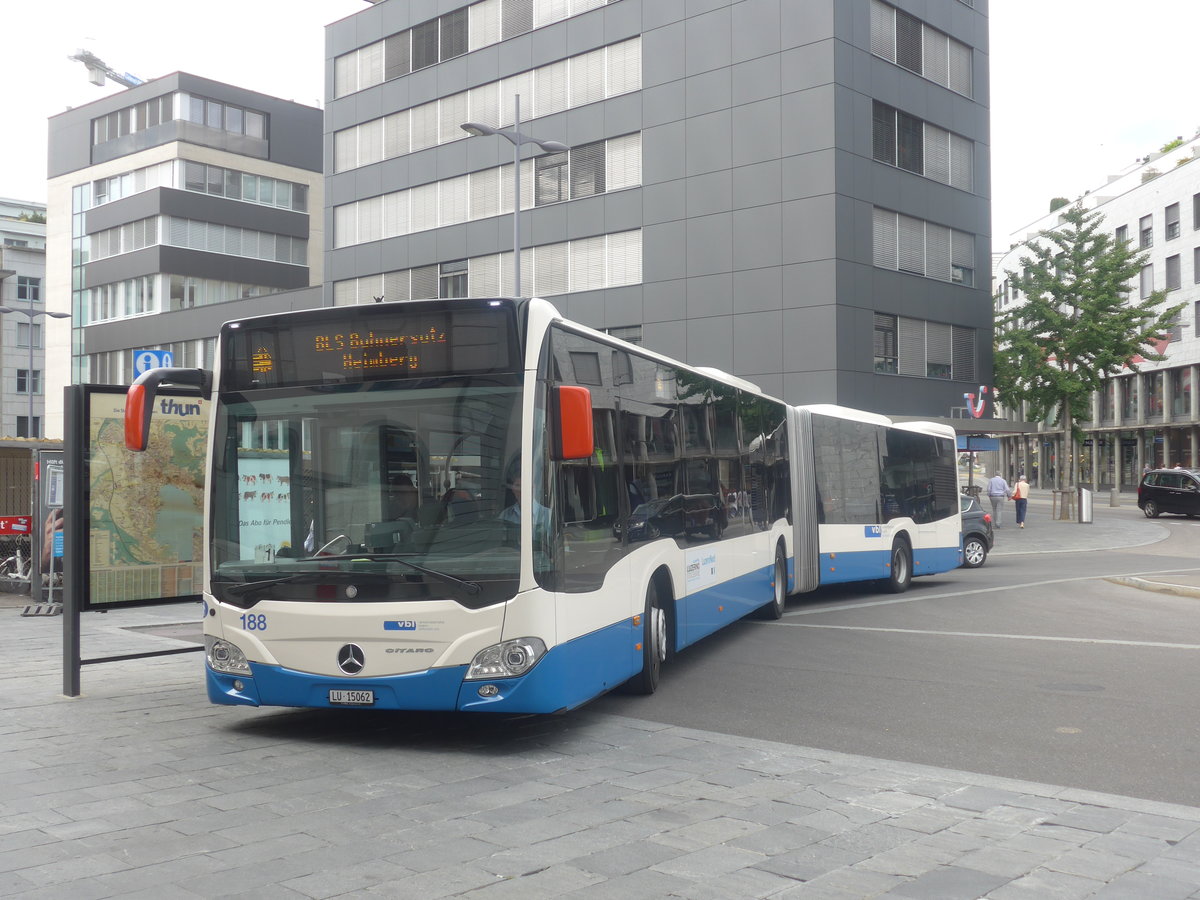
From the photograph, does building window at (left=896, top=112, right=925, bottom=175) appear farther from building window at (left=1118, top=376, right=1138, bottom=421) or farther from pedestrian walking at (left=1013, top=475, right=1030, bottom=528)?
building window at (left=1118, top=376, right=1138, bottom=421)

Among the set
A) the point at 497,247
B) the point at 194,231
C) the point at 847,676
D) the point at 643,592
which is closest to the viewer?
the point at 643,592

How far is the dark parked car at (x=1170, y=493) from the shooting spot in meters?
42.4

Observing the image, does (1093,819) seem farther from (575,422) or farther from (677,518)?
(677,518)

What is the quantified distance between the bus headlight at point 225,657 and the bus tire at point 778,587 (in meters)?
7.90

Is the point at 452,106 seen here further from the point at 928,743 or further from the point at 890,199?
the point at 928,743

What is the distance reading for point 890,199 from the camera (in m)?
32.7

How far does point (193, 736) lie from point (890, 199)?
92.9 ft

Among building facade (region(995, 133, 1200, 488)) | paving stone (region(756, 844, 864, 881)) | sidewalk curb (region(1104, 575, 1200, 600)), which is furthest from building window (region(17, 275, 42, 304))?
paving stone (region(756, 844, 864, 881))

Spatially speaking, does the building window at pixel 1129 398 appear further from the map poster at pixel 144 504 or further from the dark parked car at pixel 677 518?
the map poster at pixel 144 504

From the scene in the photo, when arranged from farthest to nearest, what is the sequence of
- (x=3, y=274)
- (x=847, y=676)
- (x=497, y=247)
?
(x=3, y=274) → (x=497, y=247) → (x=847, y=676)

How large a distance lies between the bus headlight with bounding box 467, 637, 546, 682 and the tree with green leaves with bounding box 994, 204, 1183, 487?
108 feet

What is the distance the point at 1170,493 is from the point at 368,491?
4177cm

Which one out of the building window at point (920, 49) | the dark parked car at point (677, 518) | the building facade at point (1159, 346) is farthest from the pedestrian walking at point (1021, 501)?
the dark parked car at point (677, 518)

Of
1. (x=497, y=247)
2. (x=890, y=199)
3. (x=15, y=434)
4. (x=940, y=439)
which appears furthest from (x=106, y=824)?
(x=15, y=434)
